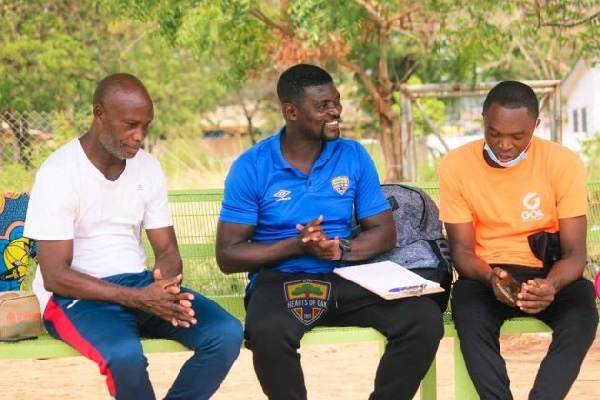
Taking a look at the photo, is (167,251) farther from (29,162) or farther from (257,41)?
(29,162)

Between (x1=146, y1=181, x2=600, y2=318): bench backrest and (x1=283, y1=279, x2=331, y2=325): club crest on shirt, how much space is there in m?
1.06

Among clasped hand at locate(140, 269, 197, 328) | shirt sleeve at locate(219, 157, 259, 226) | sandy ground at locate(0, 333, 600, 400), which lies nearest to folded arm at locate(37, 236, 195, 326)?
clasped hand at locate(140, 269, 197, 328)

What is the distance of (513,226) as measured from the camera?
495 cm

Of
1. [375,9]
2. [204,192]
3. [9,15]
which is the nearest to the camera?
[204,192]

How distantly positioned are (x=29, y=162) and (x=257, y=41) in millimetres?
3208

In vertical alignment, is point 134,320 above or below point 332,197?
below

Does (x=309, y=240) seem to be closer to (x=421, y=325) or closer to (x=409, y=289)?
(x=409, y=289)

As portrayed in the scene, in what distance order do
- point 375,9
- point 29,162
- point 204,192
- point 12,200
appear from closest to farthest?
1. point 12,200
2. point 204,192
3. point 375,9
4. point 29,162

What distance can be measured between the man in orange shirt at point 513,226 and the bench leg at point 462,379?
7.8 inches

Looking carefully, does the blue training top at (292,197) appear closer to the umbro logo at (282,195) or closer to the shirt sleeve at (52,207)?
the umbro logo at (282,195)

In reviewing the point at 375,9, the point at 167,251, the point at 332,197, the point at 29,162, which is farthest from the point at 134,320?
the point at 29,162

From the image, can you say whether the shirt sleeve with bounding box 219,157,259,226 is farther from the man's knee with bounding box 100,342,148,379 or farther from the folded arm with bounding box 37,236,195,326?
the man's knee with bounding box 100,342,148,379

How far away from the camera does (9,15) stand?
18188 mm

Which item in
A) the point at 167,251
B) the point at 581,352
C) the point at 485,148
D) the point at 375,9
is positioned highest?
the point at 375,9
